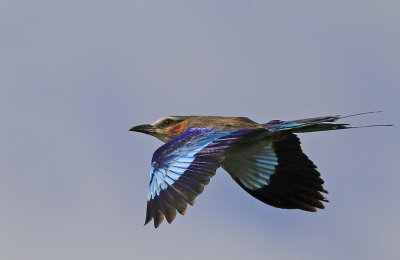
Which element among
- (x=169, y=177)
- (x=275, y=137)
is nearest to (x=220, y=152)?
(x=169, y=177)

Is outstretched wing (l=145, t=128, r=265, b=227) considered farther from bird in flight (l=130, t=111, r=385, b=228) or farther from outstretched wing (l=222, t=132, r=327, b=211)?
outstretched wing (l=222, t=132, r=327, b=211)

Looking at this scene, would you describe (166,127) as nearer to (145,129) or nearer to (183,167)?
(145,129)

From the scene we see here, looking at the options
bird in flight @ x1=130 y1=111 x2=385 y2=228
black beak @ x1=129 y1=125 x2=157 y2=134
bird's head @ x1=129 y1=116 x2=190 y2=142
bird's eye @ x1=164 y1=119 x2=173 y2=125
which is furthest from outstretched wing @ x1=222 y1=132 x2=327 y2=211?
black beak @ x1=129 y1=125 x2=157 y2=134

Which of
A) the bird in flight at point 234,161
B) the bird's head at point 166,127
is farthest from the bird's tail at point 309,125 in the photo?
the bird's head at point 166,127

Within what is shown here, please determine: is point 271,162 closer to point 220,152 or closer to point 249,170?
point 249,170

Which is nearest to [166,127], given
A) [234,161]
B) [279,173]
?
[234,161]

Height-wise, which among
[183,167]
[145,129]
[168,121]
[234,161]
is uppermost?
[168,121]

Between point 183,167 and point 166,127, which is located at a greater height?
point 166,127
